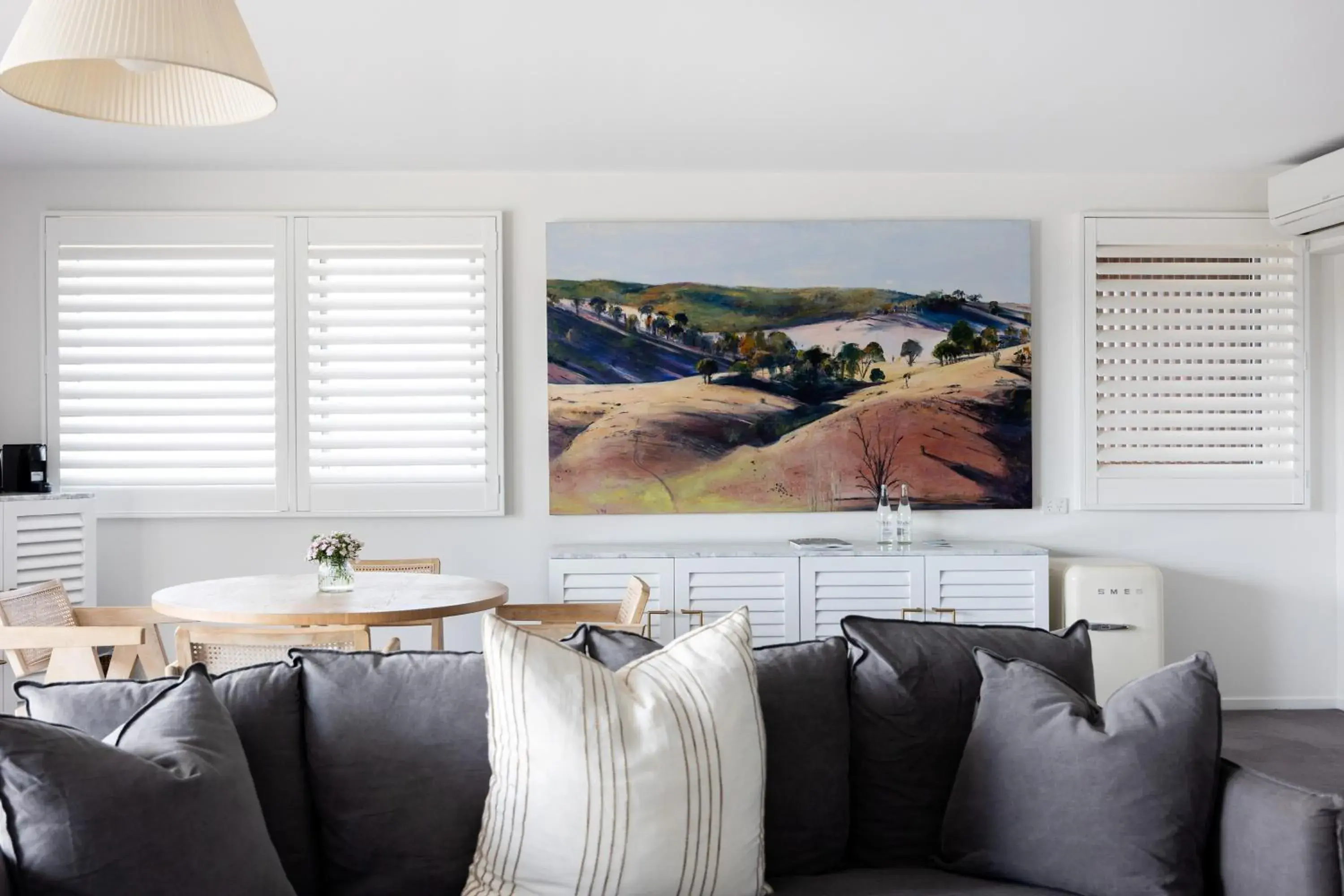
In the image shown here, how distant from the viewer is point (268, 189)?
191 inches

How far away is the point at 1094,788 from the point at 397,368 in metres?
3.75

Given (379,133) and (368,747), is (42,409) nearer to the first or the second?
(379,133)

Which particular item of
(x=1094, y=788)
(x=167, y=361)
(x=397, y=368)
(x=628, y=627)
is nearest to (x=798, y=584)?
(x=628, y=627)

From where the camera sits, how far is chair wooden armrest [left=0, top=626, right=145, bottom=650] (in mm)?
3002

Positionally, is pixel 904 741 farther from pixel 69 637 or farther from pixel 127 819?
pixel 69 637

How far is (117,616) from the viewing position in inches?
140

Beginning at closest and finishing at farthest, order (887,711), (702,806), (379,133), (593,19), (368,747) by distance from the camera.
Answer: (702,806) → (368,747) → (887,711) → (593,19) → (379,133)

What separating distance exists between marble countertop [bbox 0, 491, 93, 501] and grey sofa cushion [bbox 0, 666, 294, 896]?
323cm

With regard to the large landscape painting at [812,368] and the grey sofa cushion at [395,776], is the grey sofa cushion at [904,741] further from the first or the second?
the large landscape painting at [812,368]

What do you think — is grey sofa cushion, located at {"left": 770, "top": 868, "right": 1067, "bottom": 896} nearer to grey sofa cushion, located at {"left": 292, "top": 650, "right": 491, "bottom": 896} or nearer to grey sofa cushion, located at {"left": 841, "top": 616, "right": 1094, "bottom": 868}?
grey sofa cushion, located at {"left": 841, "top": 616, "right": 1094, "bottom": 868}

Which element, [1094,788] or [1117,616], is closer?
[1094,788]

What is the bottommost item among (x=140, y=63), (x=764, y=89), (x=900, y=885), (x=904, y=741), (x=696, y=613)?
(x=900, y=885)

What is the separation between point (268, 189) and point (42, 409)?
145 cm

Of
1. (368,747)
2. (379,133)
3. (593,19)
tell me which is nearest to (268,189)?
(379,133)
